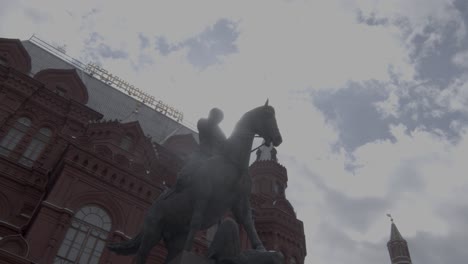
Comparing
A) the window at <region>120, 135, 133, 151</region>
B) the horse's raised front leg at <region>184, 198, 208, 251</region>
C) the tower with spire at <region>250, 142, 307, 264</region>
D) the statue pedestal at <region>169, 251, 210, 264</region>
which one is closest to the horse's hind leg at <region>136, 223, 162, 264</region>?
the horse's raised front leg at <region>184, 198, 208, 251</region>

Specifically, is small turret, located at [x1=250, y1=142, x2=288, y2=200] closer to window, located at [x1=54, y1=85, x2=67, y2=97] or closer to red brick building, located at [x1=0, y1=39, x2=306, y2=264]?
red brick building, located at [x1=0, y1=39, x2=306, y2=264]

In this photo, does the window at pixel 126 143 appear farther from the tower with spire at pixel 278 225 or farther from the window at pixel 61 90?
the tower with spire at pixel 278 225

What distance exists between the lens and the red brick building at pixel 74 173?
1748 cm

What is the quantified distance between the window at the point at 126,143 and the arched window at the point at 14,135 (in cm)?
558

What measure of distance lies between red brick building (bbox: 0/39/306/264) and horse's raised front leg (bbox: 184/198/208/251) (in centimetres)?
1269

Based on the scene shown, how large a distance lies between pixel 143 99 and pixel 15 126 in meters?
13.9

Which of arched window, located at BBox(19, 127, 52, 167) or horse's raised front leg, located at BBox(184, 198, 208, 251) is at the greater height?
arched window, located at BBox(19, 127, 52, 167)

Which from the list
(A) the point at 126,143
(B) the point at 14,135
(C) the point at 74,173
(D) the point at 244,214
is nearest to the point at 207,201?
(D) the point at 244,214

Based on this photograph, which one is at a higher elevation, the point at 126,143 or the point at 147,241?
the point at 126,143

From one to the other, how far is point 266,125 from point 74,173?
15978mm

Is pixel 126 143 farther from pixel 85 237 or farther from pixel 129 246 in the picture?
pixel 129 246

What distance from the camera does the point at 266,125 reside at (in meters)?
5.58

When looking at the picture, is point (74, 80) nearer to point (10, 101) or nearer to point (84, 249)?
point (10, 101)

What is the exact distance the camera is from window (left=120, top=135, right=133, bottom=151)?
25.0 m
